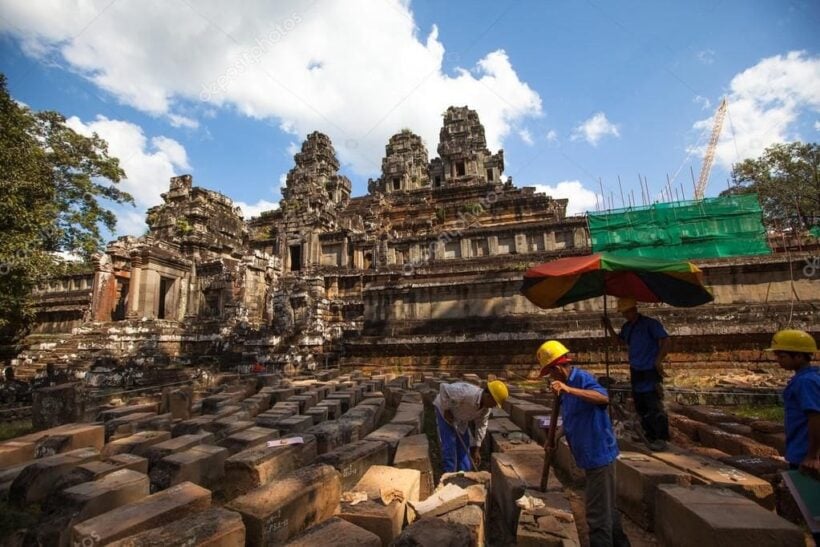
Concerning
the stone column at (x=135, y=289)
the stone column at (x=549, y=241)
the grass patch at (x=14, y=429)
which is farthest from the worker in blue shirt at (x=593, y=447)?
the stone column at (x=549, y=241)

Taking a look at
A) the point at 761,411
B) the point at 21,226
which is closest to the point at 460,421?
the point at 761,411

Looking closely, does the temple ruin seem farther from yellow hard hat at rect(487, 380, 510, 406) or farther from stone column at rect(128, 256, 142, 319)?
yellow hard hat at rect(487, 380, 510, 406)

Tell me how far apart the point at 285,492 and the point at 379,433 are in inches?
76.0

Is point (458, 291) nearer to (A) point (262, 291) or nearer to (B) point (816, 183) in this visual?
(A) point (262, 291)

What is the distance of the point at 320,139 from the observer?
38406mm

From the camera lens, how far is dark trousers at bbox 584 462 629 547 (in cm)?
256

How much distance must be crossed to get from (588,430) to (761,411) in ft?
19.9

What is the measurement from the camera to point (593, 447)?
269 cm

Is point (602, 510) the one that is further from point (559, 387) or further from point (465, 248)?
point (465, 248)

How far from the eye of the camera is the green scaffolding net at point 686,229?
55.7 ft

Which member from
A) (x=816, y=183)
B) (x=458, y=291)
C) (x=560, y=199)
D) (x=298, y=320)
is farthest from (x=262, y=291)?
(x=816, y=183)

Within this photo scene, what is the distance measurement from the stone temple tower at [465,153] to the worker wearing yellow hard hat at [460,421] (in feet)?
102

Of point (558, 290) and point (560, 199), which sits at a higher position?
point (560, 199)

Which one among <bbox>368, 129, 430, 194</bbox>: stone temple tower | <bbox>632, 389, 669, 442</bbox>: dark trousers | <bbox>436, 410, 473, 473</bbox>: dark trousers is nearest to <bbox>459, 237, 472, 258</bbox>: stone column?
<bbox>632, 389, 669, 442</bbox>: dark trousers
